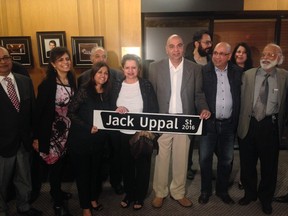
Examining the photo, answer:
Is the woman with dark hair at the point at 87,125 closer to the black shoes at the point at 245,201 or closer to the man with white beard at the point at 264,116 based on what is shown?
the man with white beard at the point at 264,116

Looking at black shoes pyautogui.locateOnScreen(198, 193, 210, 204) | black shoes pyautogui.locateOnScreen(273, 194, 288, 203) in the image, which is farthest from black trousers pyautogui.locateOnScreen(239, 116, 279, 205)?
black shoes pyautogui.locateOnScreen(198, 193, 210, 204)

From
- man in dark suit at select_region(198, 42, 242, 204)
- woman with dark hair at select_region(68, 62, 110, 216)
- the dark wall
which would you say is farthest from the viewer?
the dark wall

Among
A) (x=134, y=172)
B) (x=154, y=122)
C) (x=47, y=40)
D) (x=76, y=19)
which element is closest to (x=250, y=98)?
(x=154, y=122)

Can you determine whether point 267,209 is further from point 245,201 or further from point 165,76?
point 165,76

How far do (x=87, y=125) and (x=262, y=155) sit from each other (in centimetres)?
173

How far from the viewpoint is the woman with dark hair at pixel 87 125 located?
2.39 metres

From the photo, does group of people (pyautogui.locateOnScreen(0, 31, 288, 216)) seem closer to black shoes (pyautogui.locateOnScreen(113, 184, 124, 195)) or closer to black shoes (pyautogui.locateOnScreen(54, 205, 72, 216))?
black shoes (pyautogui.locateOnScreen(54, 205, 72, 216))

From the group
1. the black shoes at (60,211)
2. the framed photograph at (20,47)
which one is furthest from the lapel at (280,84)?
the framed photograph at (20,47)

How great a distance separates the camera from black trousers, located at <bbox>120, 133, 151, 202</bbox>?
2680 mm

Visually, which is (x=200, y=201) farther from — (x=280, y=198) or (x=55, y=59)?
(x=55, y=59)

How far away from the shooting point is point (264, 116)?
8.57ft

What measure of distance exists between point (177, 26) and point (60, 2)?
6.68 ft

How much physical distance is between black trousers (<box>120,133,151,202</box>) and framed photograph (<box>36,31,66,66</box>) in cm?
246

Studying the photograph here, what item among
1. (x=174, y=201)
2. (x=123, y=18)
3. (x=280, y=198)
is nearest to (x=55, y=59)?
(x=174, y=201)
